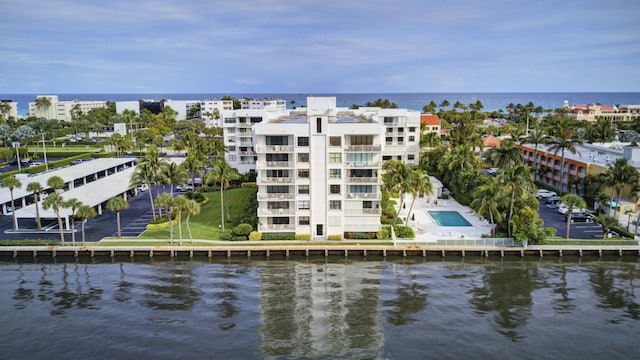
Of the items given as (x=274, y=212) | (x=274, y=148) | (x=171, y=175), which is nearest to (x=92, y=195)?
(x=171, y=175)

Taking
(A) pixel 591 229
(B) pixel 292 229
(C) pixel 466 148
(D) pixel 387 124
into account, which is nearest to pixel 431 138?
(D) pixel 387 124

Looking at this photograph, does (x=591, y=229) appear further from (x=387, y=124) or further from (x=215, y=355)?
(x=215, y=355)

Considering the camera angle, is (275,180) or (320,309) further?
(275,180)

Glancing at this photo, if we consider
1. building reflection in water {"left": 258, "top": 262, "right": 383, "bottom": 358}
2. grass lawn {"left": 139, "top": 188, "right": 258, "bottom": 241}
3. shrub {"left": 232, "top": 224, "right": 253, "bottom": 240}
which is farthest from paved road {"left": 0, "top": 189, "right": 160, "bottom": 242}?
building reflection in water {"left": 258, "top": 262, "right": 383, "bottom": 358}

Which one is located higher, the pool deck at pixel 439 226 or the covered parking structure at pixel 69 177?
the covered parking structure at pixel 69 177

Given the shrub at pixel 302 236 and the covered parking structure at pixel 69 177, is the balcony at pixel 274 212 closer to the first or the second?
the shrub at pixel 302 236

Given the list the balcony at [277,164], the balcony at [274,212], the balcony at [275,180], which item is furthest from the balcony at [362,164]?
the balcony at [274,212]

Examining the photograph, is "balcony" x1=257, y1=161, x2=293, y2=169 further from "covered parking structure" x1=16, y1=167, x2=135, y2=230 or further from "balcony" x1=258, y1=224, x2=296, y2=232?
"covered parking structure" x1=16, y1=167, x2=135, y2=230

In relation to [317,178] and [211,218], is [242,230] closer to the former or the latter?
[211,218]
